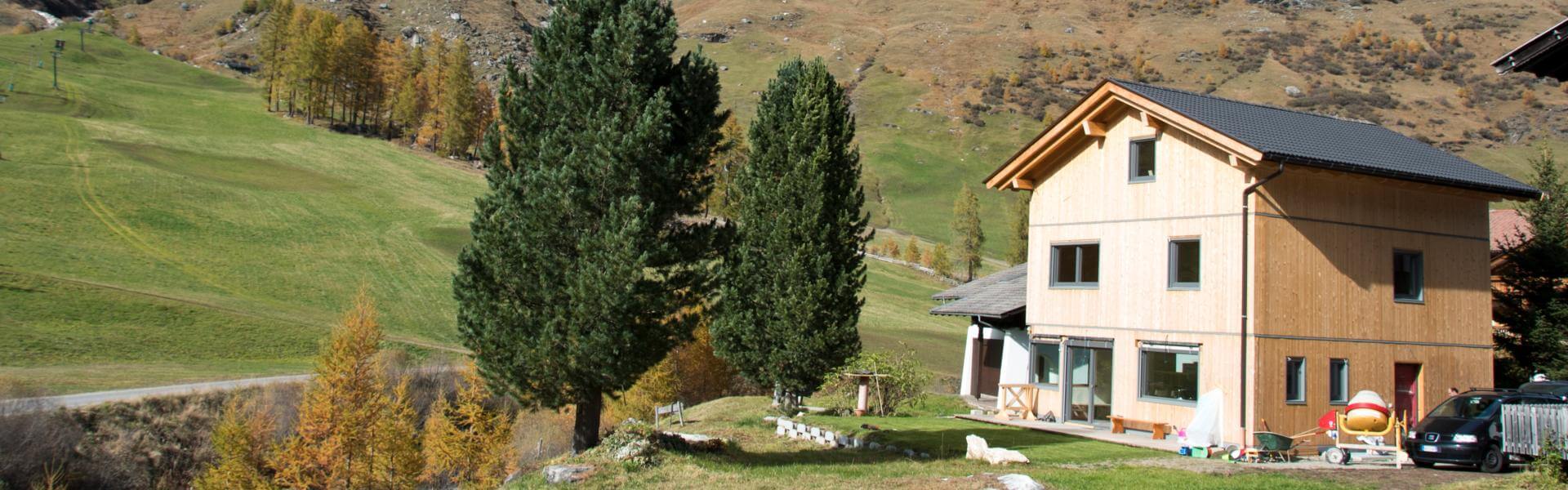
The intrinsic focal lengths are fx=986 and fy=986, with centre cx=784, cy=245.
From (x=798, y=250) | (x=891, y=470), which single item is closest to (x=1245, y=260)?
(x=891, y=470)

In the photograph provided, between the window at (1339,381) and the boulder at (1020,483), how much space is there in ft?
35.3

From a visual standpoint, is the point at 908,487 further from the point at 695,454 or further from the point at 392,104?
the point at 392,104

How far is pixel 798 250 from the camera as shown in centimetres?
2633

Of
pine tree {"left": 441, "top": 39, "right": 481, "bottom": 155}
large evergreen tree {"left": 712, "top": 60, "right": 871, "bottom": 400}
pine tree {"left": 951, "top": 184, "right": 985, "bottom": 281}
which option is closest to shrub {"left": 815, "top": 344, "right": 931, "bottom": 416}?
large evergreen tree {"left": 712, "top": 60, "right": 871, "bottom": 400}

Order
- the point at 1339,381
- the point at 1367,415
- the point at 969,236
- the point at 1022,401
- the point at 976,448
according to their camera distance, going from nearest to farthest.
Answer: the point at 976,448
the point at 1367,415
the point at 1339,381
the point at 1022,401
the point at 969,236

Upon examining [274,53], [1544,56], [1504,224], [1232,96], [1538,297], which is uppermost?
[1232,96]

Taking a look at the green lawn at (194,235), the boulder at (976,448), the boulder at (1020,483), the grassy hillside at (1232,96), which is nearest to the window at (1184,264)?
the boulder at (976,448)

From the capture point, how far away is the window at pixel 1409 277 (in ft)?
71.4

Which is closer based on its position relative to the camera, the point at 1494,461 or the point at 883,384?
the point at 1494,461

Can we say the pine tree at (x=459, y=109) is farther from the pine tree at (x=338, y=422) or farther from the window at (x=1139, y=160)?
the window at (x=1139, y=160)

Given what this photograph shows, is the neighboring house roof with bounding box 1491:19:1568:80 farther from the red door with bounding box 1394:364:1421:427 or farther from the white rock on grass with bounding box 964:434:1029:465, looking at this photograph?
the red door with bounding box 1394:364:1421:427

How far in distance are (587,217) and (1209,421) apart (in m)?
12.5

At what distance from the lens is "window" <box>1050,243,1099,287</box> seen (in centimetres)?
2341

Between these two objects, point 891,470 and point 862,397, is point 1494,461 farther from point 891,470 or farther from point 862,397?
point 862,397
